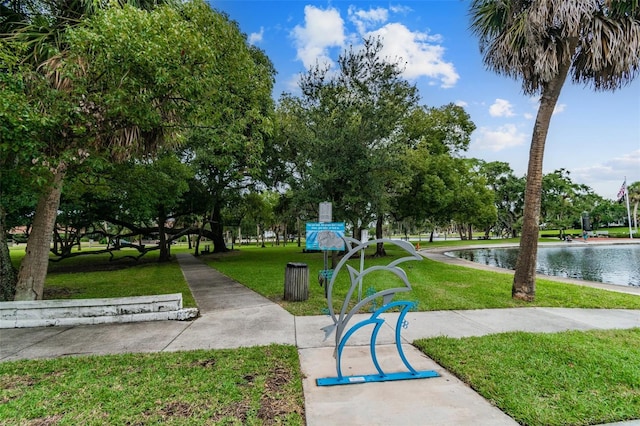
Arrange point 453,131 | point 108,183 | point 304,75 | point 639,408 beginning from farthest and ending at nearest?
point 453,131, point 304,75, point 108,183, point 639,408

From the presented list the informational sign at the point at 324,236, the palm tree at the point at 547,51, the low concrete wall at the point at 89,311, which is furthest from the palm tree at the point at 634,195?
A: the low concrete wall at the point at 89,311

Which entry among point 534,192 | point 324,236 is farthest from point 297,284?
point 534,192

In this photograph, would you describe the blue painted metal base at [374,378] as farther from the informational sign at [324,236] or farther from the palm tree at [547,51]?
the palm tree at [547,51]

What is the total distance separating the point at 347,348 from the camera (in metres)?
4.43

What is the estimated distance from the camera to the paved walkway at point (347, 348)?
9.39ft

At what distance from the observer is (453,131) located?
23.1m

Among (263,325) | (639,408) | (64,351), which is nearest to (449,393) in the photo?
(639,408)

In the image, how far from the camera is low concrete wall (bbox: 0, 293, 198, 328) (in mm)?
5488

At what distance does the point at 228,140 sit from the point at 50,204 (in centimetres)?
396

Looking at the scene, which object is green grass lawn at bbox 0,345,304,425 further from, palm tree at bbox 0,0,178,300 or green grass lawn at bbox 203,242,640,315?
palm tree at bbox 0,0,178,300

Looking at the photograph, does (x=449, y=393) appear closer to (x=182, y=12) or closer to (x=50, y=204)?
(x=50, y=204)

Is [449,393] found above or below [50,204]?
below

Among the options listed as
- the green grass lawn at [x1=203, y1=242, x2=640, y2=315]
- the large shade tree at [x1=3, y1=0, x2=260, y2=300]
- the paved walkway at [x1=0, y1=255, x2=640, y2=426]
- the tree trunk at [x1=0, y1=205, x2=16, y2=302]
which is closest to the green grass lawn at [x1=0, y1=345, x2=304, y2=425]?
the paved walkway at [x1=0, y1=255, x2=640, y2=426]

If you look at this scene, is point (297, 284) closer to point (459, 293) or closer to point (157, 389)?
point (459, 293)
